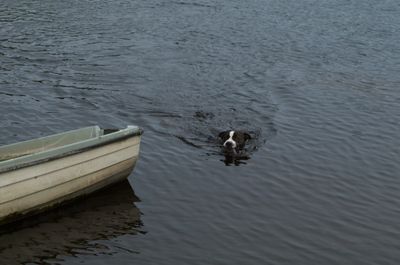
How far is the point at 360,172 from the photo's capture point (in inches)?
619

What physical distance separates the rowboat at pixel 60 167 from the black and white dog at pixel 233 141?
317cm

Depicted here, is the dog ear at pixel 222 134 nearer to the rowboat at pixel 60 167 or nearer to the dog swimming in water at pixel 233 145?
the dog swimming in water at pixel 233 145

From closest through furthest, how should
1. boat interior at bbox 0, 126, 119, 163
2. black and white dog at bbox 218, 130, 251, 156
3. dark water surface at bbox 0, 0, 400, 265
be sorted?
dark water surface at bbox 0, 0, 400, 265 < boat interior at bbox 0, 126, 119, 163 < black and white dog at bbox 218, 130, 251, 156

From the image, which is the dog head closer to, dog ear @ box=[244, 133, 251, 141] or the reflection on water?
dog ear @ box=[244, 133, 251, 141]

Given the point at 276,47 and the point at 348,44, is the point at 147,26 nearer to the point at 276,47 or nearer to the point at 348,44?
the point at 276,47

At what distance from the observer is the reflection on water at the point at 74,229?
11.5 m

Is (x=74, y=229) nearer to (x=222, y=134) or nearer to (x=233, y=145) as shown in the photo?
(x=233, y=145)

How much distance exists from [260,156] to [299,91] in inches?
234

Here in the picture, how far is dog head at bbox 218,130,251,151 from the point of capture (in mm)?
16438

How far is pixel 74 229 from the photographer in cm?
1228

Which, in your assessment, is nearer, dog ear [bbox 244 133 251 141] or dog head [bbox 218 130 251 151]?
dog head [bbox 218 130 251 151]

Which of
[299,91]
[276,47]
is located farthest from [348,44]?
[299,91]

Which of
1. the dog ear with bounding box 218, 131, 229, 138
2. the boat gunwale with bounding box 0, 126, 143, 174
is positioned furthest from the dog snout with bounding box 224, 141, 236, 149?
the boat gunwale with bounding box 0, 126, 143, 174

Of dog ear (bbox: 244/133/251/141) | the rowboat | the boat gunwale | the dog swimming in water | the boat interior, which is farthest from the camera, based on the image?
dog ear (bbox: 244/133/251/141)
